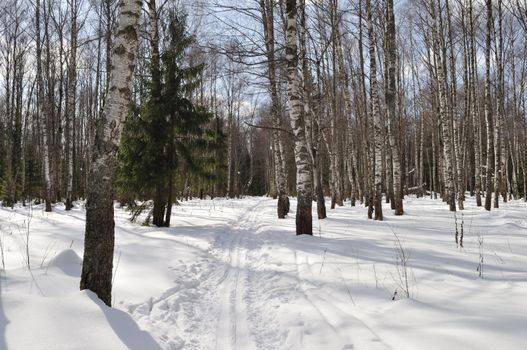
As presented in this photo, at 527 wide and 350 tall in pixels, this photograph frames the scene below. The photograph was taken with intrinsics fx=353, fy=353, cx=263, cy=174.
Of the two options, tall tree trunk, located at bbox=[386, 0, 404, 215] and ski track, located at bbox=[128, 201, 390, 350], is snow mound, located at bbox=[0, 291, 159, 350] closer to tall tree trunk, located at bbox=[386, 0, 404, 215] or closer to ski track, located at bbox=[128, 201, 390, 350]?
ski track, located at bbox=[128, 201, 390, 350]

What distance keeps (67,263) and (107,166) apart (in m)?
2.04

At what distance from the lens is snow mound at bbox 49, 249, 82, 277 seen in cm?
473

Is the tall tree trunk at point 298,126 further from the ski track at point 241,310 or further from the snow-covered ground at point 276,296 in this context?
the ski track at point 241,310

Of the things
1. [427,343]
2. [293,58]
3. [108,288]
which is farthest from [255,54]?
[427,343]

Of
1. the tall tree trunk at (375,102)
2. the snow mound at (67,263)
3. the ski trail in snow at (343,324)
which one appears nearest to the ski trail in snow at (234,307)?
the ski trail in snow at (343,324)

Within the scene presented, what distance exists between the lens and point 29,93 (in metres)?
28.6

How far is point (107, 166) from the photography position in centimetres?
385

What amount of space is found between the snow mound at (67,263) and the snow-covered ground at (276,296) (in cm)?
2

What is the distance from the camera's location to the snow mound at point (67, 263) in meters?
4.73

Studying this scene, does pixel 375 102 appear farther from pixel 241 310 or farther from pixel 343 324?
pixel 343 324

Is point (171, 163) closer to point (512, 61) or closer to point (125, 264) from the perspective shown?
point (125, 264)

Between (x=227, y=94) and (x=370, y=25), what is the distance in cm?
2392

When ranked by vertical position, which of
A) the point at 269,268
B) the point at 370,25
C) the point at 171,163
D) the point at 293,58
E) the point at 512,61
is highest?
the point at 512,61

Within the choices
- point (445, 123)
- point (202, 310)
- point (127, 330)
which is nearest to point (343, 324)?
point (202, 310)
